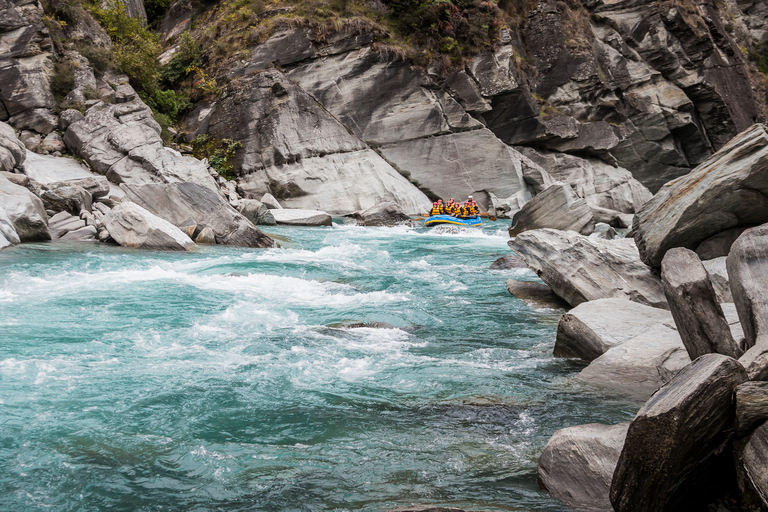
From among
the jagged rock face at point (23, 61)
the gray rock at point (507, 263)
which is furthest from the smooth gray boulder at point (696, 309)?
the jagged rock face at point (23, 61)

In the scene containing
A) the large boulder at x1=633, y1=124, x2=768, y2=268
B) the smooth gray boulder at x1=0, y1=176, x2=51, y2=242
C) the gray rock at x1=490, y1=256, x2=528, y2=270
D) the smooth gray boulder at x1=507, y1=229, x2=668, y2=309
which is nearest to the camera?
the large boulder at x1=633, y1=124, x2=768, y2=268

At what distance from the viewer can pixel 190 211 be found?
53.3 ft

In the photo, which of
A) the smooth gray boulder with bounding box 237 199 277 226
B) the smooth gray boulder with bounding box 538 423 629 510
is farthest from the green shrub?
the smooth gray boulder with bounding box 538 423 629 510

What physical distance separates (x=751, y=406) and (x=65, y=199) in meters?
16.7

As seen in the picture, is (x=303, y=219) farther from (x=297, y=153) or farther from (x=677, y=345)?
(x=677, y=345)

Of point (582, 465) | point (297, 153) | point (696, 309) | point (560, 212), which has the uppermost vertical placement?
point (696, 309)

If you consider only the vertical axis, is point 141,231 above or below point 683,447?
below

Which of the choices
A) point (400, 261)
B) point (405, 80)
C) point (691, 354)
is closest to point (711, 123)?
point (405, 80)

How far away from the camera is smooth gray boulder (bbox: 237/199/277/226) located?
858 inches

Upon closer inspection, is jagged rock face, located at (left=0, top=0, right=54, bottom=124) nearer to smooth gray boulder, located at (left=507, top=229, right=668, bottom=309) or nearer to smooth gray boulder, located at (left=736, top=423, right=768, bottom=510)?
smooth gray boulder, located at (left=507, top=229, right=668, bottom=309)

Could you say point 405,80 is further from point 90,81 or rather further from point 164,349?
point 164,349

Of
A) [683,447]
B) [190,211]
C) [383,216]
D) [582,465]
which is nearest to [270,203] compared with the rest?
[383,216]

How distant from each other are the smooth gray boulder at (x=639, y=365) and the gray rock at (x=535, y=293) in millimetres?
3447

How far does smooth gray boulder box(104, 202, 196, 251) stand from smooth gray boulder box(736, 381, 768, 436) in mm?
13301
